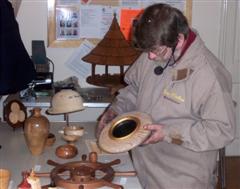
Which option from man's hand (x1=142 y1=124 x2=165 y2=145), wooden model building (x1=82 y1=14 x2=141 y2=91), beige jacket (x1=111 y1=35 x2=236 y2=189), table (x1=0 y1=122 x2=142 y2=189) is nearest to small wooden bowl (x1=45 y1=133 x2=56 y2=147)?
table (x1=0 y1=122 x2=142 y2=189)

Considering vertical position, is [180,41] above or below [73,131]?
above

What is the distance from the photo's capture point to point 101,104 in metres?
2.99

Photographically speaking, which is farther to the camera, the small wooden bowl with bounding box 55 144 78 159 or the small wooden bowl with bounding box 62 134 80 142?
the small wooden bowl with bounding box 62 134 80 142

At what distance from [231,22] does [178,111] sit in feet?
6.33

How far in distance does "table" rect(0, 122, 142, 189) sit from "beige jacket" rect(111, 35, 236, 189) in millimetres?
120

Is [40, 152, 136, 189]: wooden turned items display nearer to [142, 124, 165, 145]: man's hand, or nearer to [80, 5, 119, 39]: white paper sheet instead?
[142, 124, 165, 145]: man's hand

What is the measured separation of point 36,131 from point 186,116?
0.66 metres

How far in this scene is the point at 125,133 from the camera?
1.69 meters

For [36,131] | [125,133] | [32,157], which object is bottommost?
[32,157]

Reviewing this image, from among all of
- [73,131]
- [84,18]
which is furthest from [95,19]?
[73,131]

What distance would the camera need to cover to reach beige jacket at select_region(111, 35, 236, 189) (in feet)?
5.62

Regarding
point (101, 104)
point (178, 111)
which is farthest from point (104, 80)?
point (178, 111)

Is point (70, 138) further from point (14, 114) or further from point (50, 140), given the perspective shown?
point (14, 114)

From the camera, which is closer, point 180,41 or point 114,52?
point 180,41
